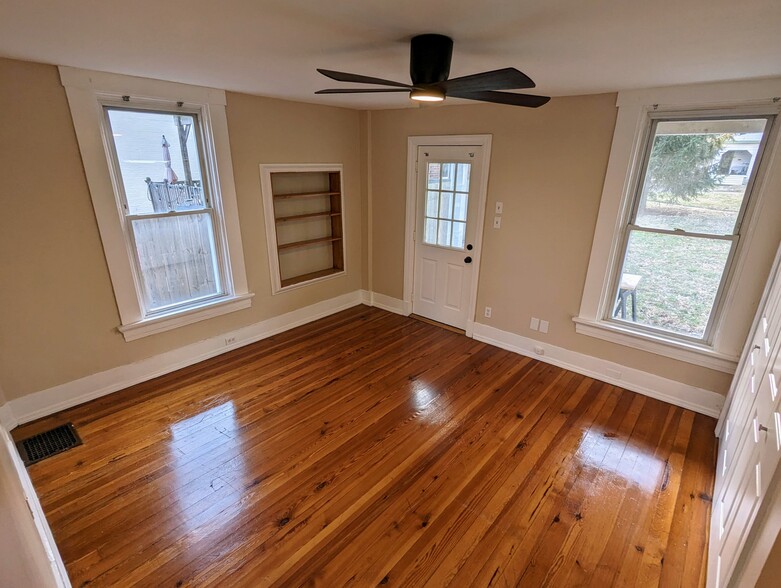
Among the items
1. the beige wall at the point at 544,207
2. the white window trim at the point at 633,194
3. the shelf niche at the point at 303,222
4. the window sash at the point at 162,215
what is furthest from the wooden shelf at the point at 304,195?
the white window trim at the point at 633,194

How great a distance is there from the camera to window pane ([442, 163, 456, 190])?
3.99 meters

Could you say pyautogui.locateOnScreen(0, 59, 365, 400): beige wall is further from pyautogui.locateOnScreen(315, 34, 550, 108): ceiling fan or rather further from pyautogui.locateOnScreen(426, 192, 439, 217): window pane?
pyautogui.locateOnScreen(315, 34, 550, 108): ceiling fan

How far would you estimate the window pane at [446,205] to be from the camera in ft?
13.4

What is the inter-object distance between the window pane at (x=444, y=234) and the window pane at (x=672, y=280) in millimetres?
1717

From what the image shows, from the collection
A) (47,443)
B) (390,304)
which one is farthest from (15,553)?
(390,304)

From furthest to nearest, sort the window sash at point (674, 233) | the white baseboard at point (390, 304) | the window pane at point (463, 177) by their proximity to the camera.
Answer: the white baseboard at point (390, 304) < the window pane at point (463, 177) < the window sash at point (674, 233)

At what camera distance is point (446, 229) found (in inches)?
166

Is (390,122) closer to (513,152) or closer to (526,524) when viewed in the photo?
(513,152)

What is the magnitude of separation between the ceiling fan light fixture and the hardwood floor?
2120 millimetres

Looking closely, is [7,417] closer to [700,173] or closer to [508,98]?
[508,98]

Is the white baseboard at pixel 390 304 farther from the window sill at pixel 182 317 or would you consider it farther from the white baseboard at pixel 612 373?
the window sill at pixel 182 317

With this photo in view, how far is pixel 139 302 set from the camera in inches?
123

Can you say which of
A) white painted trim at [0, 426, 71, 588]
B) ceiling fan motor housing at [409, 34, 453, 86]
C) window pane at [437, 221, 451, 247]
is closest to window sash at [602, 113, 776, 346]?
window pane at [437, 221, 451, 247]

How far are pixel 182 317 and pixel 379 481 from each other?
7.44 ft
